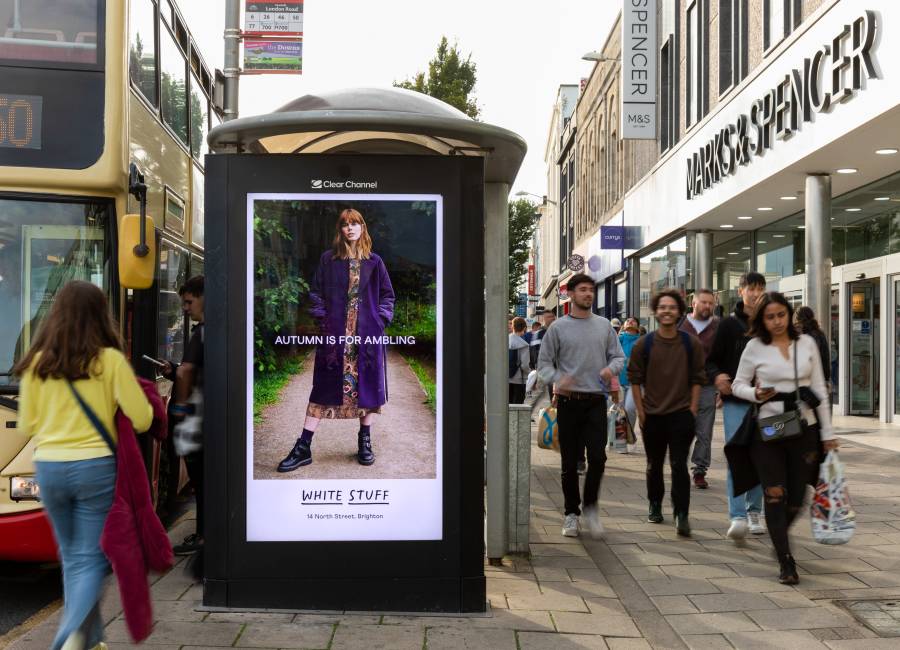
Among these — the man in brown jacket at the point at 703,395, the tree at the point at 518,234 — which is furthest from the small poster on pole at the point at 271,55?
the tree at the point at 518,234

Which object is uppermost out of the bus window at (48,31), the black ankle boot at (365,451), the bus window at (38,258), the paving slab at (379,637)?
the bus window at (48,31)

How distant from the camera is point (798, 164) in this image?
13.9m

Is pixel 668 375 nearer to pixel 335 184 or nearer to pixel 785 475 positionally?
pixel 785 475

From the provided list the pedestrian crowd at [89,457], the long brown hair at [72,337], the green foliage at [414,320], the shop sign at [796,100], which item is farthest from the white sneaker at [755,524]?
the shop sign at [796,100]

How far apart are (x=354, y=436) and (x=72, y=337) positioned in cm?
161

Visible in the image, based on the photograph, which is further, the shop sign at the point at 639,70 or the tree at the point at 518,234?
the tree at the point at 518,234

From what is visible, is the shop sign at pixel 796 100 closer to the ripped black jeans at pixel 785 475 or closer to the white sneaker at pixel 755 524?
the white sneaker at pixel 755 524

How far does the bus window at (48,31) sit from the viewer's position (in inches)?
229

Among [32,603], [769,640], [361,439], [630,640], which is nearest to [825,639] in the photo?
[769,640]

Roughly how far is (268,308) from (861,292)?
Result: 518 inches

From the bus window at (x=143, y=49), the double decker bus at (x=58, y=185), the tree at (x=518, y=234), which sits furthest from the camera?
the tree at (x=518, y=234)

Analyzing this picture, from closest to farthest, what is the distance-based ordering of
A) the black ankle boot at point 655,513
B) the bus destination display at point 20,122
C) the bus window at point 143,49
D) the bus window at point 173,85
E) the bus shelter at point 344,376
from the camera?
1. the bus shelter at point 344,376
2. the bus destination display at point 20,122
3. the bus window at point 143,49
4. the bus window at point 173,85
5. the black ankle boot at point 655,513

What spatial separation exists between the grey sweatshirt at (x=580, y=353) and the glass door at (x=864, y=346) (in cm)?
992

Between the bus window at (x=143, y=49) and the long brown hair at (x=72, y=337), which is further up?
the bus window at (x=143, y=49)
